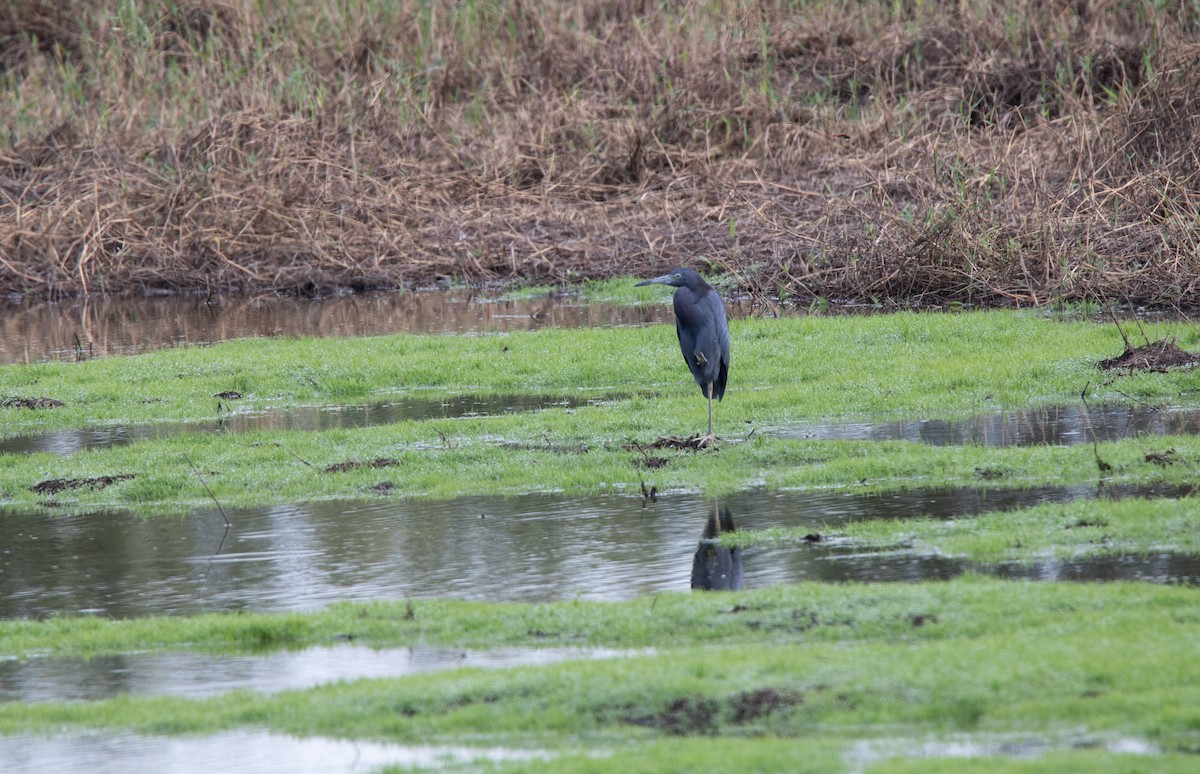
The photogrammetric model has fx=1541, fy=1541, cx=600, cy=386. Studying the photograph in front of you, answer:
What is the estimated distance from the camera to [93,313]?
75.6 feet

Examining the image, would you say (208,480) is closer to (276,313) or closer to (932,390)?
(932,390)

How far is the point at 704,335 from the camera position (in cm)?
1163

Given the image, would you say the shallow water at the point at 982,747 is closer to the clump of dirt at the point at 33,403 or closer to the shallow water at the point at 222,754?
the shallow water at the point at 222,754

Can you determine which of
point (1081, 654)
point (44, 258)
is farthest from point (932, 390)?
point (44, 258)

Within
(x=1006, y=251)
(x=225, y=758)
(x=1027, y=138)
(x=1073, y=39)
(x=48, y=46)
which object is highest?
(x=48, y=46)

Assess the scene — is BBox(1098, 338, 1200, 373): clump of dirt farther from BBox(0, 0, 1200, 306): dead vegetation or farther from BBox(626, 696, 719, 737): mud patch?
BBox(626, 696, 719, 737): mud patch

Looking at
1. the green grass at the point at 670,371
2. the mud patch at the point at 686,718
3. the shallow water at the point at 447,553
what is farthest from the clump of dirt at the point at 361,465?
the mud patch at the point at 686,718

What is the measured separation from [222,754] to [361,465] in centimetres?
551

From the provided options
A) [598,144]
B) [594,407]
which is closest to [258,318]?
[598,144]

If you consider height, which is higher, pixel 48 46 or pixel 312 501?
pixel 48 46

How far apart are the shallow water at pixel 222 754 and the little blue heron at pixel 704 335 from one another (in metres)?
6.19

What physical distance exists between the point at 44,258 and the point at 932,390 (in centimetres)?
1637

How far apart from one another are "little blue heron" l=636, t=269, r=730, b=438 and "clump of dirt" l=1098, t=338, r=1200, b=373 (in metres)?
3.65

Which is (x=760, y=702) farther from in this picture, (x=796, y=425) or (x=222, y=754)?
(x=796, y=425)
